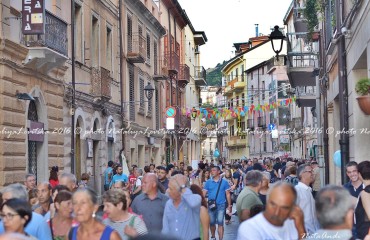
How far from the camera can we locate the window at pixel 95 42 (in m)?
26.3

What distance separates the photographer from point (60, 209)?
26.3 ft

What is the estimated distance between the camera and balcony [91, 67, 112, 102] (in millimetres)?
25766

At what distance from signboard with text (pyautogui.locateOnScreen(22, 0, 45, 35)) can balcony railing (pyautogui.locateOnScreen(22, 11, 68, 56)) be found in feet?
2.58

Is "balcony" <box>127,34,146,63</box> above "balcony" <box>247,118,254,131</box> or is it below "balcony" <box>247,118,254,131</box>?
above

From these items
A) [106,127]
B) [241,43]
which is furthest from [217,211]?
[241,43]

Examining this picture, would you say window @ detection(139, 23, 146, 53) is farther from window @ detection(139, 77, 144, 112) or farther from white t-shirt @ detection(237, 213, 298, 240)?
white t-shirt @ detection(237, 213, 298, 240)

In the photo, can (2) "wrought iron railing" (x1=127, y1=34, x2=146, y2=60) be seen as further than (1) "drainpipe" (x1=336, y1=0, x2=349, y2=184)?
Yes

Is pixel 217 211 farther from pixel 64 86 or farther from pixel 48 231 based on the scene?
pixel 48 231

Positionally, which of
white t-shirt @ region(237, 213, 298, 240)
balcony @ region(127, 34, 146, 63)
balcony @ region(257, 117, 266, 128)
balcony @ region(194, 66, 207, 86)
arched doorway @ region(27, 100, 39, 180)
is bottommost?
white t-shirt @ region(237, 213, 298, 240)

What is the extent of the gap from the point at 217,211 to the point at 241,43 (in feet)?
263

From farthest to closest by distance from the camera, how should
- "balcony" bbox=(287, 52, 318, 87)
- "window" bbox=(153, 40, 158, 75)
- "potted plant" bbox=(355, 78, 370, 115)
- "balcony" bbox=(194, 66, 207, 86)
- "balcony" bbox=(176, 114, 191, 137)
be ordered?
"balcony" bbox=(194, 66, 207, 86)
"balcony" bbox=(176, 114, 191, 137)
"window" bbox=(153, 40, 158, 75)
"balcony" bbox=(287, 52, 318, 87)
"potted plant" bbox=(355, 78, 370, 115)

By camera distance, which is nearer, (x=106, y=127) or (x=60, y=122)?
(x=60, y=122)

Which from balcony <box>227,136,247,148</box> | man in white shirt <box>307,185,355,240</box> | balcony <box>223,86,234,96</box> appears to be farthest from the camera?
balcony <box>223,86,234,96</box>

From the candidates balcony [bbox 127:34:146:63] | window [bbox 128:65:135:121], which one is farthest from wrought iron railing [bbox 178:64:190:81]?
window [bbox 128:65:135:121]
